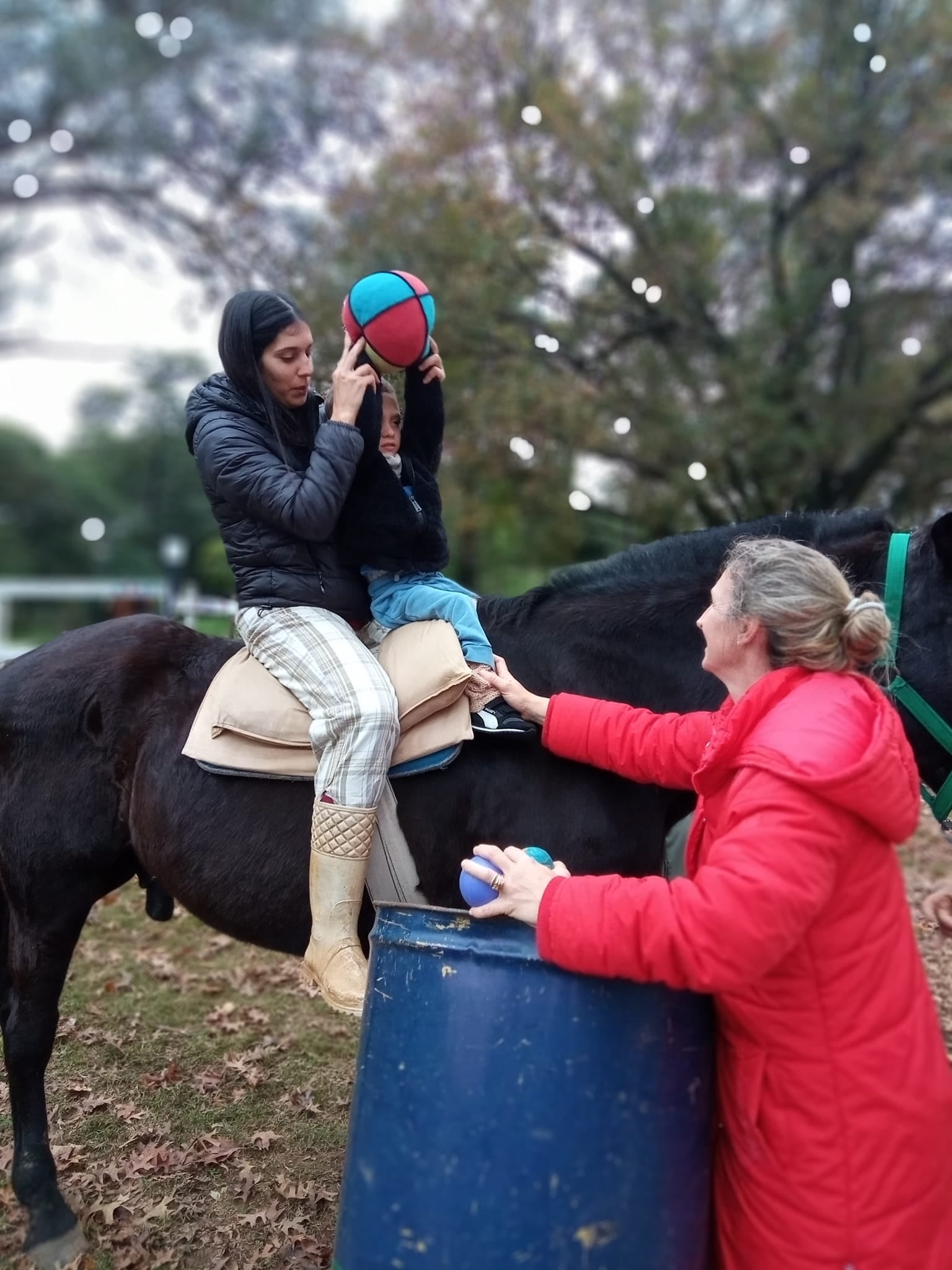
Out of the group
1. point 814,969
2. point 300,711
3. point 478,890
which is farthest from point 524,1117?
point 300,711

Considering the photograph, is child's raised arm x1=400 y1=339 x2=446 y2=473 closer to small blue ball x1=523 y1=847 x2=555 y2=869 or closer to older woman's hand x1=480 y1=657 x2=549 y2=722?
older woman's hand x1=480 y1=657 x2=549 y2=722

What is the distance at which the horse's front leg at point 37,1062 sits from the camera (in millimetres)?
3016

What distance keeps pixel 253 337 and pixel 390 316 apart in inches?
15.9

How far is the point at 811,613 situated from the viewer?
68.4 inches

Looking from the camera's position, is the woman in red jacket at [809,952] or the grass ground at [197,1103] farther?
the grass ground at [197,1103]

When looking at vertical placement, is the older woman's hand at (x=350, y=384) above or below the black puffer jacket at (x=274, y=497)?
above

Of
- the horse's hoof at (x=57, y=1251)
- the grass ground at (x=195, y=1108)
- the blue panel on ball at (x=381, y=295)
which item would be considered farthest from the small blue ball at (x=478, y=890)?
the horse's hoof at (x=57, y=1251)

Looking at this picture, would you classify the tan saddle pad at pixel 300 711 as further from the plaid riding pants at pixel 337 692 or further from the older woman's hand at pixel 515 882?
the older woman's hand at pixel 515 882

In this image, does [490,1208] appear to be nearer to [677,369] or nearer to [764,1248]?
[764,1248]

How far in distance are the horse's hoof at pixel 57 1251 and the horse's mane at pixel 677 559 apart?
7.90 ft

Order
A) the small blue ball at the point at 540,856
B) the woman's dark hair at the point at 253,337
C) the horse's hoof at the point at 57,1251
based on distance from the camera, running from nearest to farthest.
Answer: the small blue ball at the point at 540,856, the woman's dark hair at the point at 253,337, the horse's hoof at the point at 57,1251

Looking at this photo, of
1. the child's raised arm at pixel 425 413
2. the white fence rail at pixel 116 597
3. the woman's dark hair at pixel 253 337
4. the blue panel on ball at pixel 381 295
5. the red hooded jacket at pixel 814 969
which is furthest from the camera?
the white fence rail at pixel 116 597

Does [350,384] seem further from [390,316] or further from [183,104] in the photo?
[183,104]

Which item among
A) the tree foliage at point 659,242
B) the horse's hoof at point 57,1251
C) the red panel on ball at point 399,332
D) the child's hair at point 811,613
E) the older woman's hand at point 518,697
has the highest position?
the tree foliage at point 659,242
